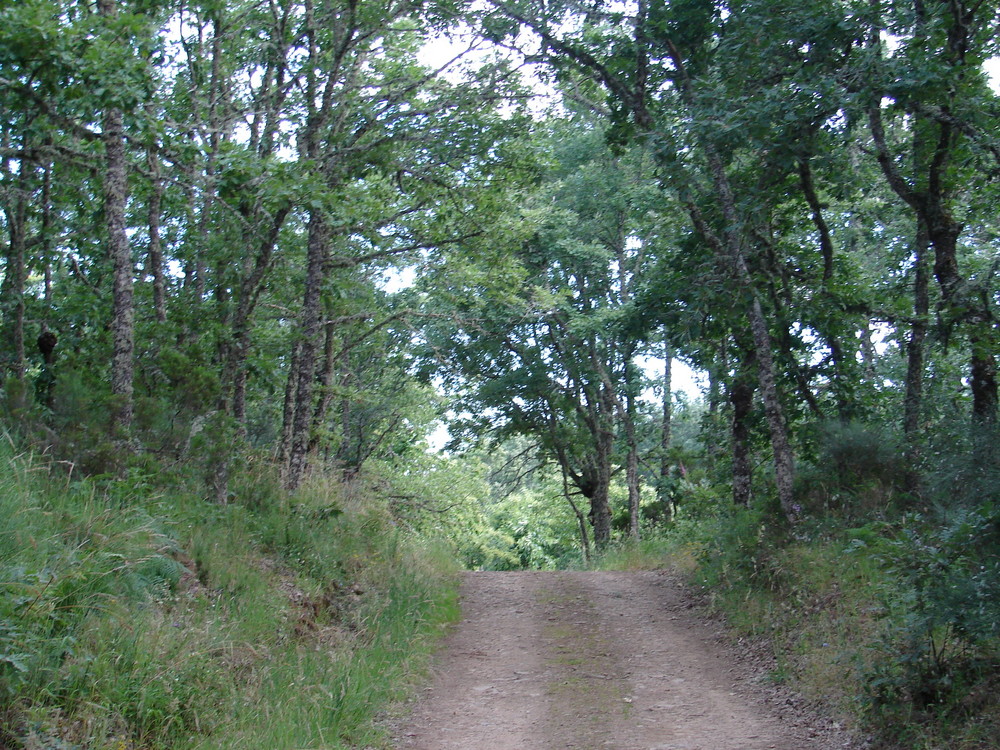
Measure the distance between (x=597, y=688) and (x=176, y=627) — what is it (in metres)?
4.16

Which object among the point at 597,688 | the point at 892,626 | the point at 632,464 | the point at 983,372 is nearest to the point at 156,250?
the point at 597,688

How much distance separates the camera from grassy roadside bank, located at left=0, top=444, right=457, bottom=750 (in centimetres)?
498

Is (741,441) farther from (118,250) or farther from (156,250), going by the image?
(118,250)

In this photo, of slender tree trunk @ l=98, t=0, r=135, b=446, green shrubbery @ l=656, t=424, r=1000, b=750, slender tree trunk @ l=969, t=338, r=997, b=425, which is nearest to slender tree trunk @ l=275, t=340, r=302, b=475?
slender tree trunk @ l=98, t=0, r=135, b=446

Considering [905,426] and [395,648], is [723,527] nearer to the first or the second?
[905,426]

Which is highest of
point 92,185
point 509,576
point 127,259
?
point 92,185

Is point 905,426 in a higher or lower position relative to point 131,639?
higher

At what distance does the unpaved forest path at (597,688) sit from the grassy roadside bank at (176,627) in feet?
2.04

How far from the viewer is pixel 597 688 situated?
839 cm

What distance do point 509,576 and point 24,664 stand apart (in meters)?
11.5

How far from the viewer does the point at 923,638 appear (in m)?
6.44

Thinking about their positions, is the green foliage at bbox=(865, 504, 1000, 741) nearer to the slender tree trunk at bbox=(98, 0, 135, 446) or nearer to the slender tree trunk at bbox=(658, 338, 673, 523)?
the slender tree trunk at bbox=(98, 0, 135, 446)

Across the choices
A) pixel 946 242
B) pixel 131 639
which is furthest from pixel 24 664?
pixel 946 242

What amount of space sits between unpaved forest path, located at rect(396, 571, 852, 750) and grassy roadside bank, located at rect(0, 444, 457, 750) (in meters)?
0.62
